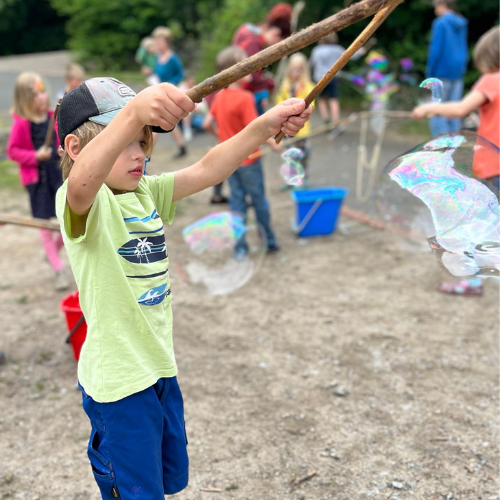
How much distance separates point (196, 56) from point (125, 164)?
53.9 feet

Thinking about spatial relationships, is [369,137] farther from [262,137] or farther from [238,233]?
[262,137]

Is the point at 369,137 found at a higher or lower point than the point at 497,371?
lower

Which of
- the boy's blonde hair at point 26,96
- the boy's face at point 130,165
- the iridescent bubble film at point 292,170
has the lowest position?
the boy's blonde hair at point 26,96

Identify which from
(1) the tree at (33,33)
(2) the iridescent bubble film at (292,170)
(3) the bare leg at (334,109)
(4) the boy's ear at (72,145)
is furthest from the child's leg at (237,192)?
(1) the tree at (33,33)

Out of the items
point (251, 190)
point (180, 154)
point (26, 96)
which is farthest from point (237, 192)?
point (180, 154)

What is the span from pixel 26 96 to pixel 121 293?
2957mm

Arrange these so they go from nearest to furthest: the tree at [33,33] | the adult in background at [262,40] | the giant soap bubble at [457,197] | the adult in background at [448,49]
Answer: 1. the giant soap bubble at [457,197]
2. the adult in background at [262,40]
3. the adult in background at [448,49]
4. the tree at [33,33]

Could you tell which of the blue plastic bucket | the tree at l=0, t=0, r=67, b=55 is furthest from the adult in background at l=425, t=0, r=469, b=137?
the tree at l=0, t=0, r=67, b=55

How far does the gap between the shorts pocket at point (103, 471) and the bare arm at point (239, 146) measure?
0.78 m

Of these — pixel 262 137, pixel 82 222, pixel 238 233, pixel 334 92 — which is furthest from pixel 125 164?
pixel 334 92

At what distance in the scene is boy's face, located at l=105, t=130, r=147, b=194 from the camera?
1.49 m

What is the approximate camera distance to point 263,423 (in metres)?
2.76

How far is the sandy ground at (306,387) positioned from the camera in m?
2.40

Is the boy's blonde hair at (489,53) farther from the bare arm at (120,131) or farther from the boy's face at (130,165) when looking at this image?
the bare arm at (120,131)
